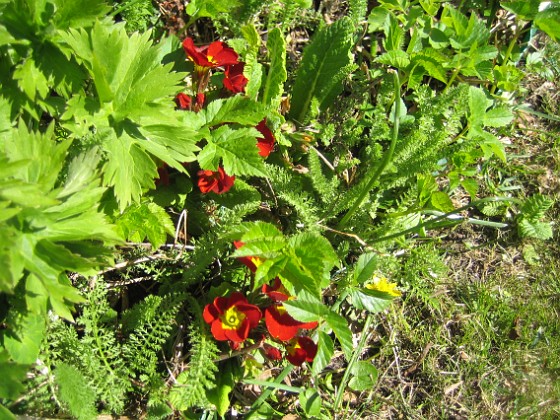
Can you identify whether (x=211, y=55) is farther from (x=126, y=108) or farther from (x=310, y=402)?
(x=310, y=402)

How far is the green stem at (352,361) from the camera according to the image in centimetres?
236

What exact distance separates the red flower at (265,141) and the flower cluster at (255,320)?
1.35 feet

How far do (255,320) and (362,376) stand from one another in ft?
2.21

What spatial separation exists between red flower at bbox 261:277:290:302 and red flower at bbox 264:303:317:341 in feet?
0.16

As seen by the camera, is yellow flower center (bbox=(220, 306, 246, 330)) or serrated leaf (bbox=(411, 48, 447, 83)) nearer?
yellow flower center (bbox=(220, 306, 246, 330))

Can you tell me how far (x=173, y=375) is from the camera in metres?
2.12

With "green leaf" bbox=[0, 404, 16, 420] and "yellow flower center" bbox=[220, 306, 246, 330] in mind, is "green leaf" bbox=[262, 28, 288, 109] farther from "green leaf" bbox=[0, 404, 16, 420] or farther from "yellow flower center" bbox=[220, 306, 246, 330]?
"green leaf" bbox=[0, 404, 16, 420]

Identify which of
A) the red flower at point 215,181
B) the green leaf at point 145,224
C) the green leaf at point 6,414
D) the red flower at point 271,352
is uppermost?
the red flower at point 215,181

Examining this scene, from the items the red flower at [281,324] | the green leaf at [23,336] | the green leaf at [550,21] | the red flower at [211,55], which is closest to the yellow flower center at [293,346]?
the red flower at [281,324]

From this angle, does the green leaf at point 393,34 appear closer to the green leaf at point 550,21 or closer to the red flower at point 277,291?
the green leaf at point 550,21

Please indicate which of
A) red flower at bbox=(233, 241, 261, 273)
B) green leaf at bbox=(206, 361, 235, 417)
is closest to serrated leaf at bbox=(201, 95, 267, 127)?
red flower at bbox=(233, 241, 261, 273)

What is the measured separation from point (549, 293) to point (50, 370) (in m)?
2.29

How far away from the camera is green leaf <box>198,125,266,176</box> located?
212 centimetres

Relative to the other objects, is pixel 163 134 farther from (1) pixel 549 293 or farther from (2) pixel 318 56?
(1) pixel 549 293
